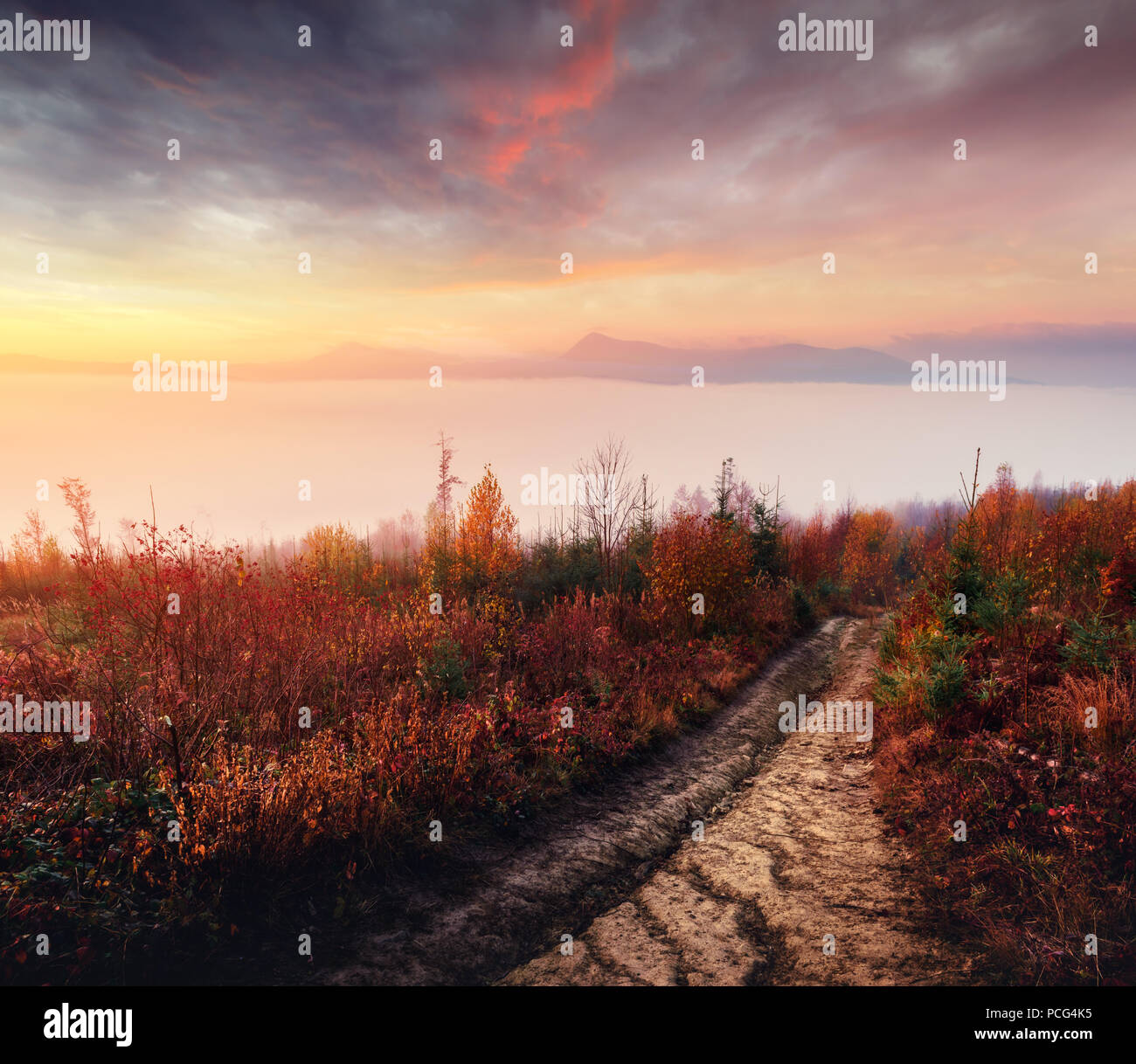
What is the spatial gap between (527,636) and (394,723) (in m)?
4.54

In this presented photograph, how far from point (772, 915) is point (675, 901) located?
0.75m

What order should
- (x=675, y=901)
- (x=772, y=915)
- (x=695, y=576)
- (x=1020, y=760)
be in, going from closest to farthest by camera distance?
(x=772, y=915) < (x=675, y=901) < (x=1020, y=760) < (x=695, y=576)

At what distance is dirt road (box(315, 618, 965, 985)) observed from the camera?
435 centimetres

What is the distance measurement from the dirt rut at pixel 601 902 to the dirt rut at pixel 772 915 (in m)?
0.02

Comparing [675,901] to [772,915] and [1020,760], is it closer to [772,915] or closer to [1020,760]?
[772,915]

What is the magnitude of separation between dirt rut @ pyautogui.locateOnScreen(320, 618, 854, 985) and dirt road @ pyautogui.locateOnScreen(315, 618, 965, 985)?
0.5 inches

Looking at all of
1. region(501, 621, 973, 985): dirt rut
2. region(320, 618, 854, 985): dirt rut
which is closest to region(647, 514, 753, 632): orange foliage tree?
region(320, 618, 854, 985): dirt rut

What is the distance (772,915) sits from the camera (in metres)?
5.08

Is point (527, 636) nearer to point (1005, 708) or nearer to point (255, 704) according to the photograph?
point (255, 704)

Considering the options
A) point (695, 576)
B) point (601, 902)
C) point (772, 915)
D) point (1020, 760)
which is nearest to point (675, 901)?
point (601, 902)

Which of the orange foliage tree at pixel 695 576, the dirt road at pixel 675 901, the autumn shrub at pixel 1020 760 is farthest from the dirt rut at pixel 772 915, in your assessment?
the orange foliage tree at pixel 695 576

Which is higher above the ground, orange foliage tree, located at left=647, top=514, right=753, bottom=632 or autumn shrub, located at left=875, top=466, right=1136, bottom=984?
orange foliage tree, located at left=647, top=514, right=753, bottom=632

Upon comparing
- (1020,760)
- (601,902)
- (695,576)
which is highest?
(695,576)

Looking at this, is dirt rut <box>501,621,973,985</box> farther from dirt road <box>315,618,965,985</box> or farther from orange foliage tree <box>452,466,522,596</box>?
orange foliage tree <box>452,466,522,596</box>
